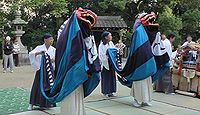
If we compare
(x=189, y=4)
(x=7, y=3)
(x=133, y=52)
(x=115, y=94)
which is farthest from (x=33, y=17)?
(x=133, y=52)

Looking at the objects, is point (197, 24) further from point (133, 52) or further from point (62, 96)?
point (62, 96)

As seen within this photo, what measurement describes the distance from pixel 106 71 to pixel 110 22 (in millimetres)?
12461

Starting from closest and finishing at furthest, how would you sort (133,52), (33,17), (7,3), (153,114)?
(153,114)
(133,52)
(7,3)
(33,17)

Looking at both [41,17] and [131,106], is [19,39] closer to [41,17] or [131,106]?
[41,17]

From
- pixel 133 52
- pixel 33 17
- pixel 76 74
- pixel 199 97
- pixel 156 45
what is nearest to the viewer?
pixel 76 74

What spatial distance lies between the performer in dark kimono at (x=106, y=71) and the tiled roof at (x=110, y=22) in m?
11.9

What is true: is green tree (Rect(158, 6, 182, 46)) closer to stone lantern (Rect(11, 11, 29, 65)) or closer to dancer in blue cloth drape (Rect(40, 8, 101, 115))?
stone lantern (Rect(11, 11, 29, 65))

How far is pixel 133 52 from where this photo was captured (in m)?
6.65

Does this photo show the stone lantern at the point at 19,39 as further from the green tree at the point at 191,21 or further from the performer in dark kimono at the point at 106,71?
the green tree at the point at 191,21

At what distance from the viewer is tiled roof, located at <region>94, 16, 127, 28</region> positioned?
19938mm

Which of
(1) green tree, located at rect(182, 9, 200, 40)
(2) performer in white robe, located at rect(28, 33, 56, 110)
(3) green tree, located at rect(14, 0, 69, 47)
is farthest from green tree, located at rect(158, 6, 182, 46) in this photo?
(2) performer in white robe, located at rect(28, 33, 56, 110)

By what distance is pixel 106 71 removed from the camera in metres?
7.99

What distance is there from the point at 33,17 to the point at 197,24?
10.6 meters

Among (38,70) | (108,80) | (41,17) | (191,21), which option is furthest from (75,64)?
(191,21)
